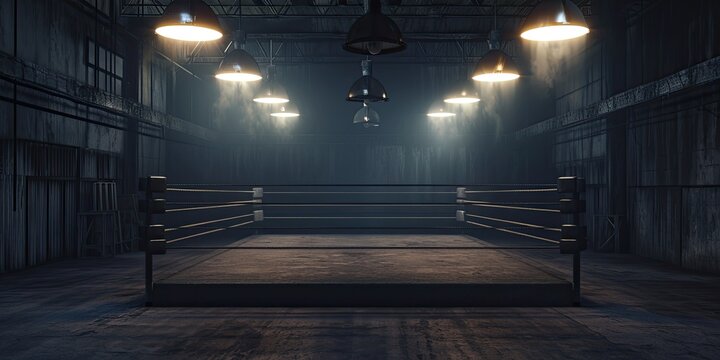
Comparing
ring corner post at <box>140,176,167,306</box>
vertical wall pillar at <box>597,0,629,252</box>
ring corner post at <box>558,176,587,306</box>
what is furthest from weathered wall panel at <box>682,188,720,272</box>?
ring corner post at <box>140,176,167,306</box>

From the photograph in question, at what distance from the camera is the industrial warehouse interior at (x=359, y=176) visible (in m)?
4.71

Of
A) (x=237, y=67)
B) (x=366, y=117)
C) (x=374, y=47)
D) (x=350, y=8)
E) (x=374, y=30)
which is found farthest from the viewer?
(x=366, y=117)

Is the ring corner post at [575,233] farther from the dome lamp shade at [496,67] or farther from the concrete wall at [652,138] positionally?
the concrete wall at [652,138]

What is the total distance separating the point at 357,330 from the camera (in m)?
4.48

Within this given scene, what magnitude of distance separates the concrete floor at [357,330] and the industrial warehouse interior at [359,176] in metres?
0.03

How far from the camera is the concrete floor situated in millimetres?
3902

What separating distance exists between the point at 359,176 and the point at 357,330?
13.5 m

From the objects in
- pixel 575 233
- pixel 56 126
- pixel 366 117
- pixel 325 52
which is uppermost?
pixel 325 52

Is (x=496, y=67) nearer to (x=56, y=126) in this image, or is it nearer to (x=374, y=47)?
(x=374, y=47)

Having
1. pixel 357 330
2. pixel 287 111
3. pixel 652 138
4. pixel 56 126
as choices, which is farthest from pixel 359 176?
pixel 357 330

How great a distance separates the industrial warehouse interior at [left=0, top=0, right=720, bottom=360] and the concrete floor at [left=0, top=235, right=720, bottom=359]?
31mm

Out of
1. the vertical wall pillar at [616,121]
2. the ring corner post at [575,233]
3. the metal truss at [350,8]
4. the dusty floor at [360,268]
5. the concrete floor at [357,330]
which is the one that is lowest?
the concrete floor at [357,330]

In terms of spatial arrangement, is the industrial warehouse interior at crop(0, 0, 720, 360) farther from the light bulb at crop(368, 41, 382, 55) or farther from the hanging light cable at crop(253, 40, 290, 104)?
the light bulb at crop(368, 41, 382, 55)

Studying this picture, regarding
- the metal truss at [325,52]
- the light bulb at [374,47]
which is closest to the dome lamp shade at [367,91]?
the light bulb at [374,47]
